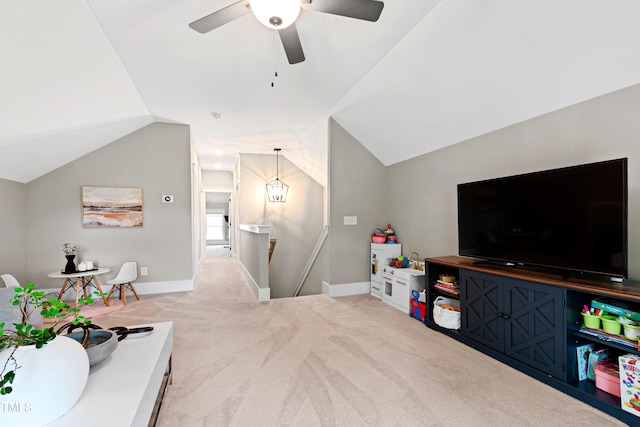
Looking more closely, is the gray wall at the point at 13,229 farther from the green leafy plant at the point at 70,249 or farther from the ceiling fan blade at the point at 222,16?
the ceiling fan blade at the point at 222,16

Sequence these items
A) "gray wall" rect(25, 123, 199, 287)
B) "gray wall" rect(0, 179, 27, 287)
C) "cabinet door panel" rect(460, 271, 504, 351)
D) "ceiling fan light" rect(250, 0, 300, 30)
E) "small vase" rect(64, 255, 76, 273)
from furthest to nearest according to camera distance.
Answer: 1. "gray wall" rect(25, 123, 199, 287)
2. "small vase" rect(64, 255, 76, 273)
3. "gray wall" rect(0, 179, 27, 287)
4. "cabinet door panel" rect(460, 271, 504, 351)
5. "ceiling fan light" rect(250, 0, 300, 30)

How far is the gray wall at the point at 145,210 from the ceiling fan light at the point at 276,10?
139 inches

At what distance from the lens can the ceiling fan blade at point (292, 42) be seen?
1821 millimetres

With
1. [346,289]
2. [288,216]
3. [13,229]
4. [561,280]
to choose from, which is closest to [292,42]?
[561,280]

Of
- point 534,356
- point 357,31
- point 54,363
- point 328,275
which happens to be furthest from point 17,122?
point 534,356

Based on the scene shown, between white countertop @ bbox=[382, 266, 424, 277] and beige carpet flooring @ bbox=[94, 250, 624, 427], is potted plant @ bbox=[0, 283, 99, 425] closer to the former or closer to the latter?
beige carpet flooring @ bbox=[94, 250, 624, 427]

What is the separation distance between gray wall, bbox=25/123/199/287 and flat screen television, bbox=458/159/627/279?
4186mm

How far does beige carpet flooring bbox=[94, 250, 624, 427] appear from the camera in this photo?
1716 millimetres

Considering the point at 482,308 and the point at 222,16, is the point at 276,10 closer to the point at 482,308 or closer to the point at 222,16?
the point at 222,16

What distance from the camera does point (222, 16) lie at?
67.8 inches

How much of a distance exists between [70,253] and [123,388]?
3.77 m

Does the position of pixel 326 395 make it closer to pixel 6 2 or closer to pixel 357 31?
pixel 357 31

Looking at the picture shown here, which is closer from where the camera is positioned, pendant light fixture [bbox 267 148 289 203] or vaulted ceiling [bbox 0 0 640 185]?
vaulted ceiling [bbox 0 0 640 185]

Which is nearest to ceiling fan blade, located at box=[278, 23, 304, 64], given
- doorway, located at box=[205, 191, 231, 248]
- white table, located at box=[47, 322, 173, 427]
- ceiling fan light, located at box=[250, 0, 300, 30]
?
ceiling fan light, located at box=[250, 0, 300, 30]
